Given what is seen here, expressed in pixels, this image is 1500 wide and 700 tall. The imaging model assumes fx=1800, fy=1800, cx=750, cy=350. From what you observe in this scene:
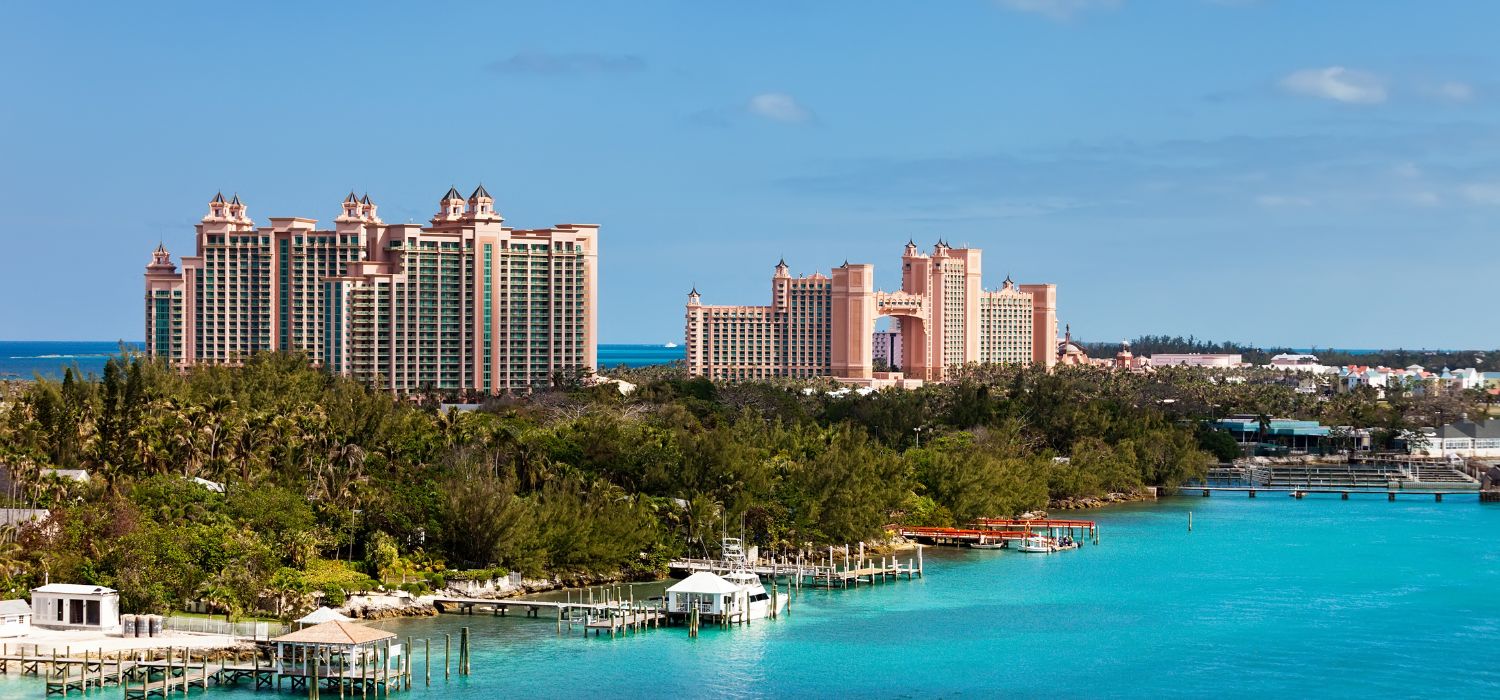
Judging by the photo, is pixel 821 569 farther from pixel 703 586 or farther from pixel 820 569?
pixel 703 586

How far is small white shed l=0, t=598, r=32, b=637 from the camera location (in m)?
40.4

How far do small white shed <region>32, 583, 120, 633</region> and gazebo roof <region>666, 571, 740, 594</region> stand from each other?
556 inches

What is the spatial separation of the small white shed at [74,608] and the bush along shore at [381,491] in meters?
0.98

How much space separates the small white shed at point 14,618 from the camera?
4044cm

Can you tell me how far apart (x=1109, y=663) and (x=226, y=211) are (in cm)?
8847

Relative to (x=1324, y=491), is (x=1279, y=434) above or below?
above

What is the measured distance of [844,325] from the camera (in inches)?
6575

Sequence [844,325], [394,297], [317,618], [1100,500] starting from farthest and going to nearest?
1. [844,325]
2. [394,297]
3. [1100,500]
4. [317,618]

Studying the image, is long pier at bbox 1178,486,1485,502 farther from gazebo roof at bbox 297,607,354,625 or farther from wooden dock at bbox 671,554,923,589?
gazebo roof at bbox 297,607,354,625

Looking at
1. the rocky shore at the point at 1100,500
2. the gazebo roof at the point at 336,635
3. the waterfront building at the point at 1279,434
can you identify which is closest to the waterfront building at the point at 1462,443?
the waterfront building at the point at 1279,434

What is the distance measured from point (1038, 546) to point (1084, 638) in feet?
61.4

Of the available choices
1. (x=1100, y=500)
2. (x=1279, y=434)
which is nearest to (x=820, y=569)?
(x=1100, y=500)

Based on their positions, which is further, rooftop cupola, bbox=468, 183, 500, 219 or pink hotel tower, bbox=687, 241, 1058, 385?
pink hotel tower, bbox=687, 241, 1058, 385

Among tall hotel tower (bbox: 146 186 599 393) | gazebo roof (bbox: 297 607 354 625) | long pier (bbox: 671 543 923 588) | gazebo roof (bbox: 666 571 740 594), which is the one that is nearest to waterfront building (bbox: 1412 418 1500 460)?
tall hotel tower (bbox: 146 186 599 393)
